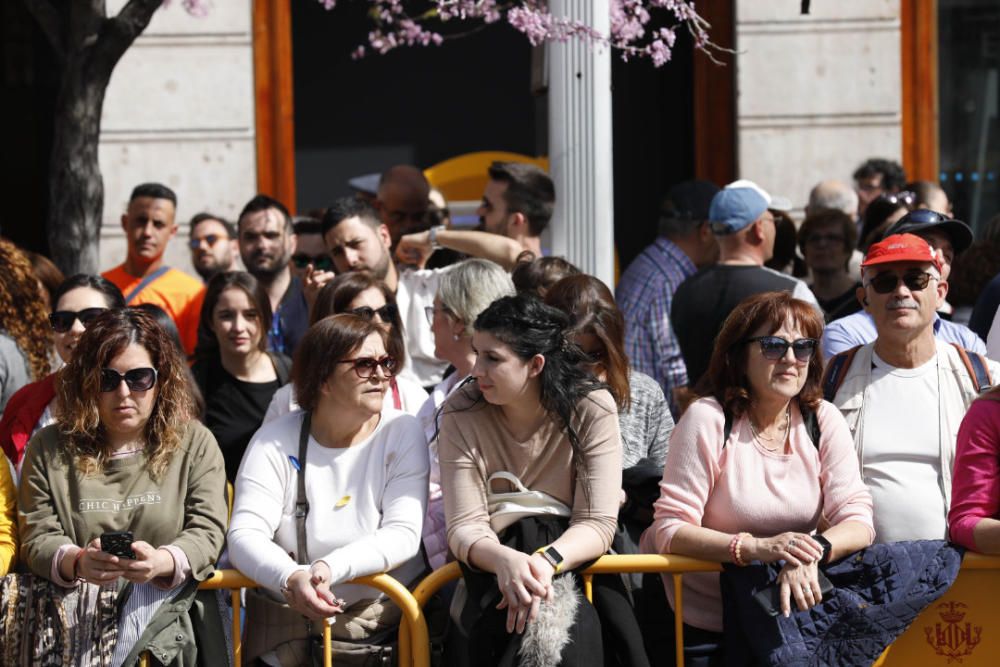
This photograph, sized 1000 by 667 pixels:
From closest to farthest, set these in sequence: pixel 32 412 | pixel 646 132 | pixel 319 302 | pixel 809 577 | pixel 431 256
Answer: pixel 809 577 → pixel 32 412 → pixel 319 302 → pixel 431 256 → pixel 646 132

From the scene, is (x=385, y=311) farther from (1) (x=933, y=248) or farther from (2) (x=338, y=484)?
(1) (x=933, y=248)

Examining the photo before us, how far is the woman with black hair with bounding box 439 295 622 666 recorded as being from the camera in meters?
4.86

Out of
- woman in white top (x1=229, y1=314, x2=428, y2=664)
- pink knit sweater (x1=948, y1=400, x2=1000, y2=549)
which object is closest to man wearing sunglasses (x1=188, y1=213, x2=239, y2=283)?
woman in white top (x1=229, y1=314, x2=428, y2=664)

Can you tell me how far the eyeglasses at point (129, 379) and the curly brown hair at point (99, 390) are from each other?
0.09 feet

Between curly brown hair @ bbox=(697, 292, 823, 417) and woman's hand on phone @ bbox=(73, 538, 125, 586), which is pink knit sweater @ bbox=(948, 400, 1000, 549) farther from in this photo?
woman's hand on phone @ bbox=(73, 538, 125, 586)

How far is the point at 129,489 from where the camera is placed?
16.6ft

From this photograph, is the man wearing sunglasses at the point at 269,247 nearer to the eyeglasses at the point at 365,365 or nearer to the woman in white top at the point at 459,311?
the woman in white top at the point at 459,311

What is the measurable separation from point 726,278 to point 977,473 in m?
2.31

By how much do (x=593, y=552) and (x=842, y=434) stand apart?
1002 mm

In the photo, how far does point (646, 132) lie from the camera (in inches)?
492

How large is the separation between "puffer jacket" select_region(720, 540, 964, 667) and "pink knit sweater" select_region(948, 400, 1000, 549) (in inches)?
3.8

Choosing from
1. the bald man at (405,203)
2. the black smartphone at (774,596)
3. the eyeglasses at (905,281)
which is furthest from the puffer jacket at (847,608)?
the bald man at (405,203)

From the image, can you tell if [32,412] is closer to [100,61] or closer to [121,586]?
[121,586]

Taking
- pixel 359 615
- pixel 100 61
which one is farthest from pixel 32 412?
pixel 100 61
